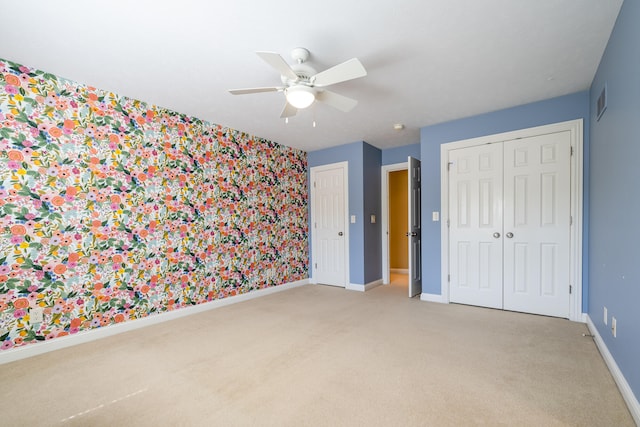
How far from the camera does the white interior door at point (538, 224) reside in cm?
323

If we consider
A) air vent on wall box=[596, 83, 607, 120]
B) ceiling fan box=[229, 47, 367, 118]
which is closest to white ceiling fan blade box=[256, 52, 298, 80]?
ceiling fan box=[229, 47, 367, 118]

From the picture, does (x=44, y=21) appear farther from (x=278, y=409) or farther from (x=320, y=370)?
(x=320, y=370)

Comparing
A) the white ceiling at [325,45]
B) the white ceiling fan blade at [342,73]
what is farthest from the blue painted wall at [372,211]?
the white ceiling fan blade at [342,73]

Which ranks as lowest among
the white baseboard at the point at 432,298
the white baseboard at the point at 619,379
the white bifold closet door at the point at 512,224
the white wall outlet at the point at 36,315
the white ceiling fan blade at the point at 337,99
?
the white baseboard at the point at 432,298

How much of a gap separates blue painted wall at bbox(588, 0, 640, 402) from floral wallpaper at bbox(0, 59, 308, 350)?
3907mm

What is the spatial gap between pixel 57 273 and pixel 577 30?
4.62 metres

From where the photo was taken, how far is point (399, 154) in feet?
17.1

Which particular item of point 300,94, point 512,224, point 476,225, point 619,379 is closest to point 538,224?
point 512,224

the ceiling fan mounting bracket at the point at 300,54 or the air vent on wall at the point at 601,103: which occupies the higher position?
the ceiling fan mounting bracket at the point at 300,54

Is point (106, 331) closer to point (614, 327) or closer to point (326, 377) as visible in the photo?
point (326, 377)

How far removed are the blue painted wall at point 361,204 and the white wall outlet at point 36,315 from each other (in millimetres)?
3811

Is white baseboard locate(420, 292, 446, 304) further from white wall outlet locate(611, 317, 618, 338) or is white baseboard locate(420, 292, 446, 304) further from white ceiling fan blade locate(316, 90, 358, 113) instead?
white ceiling fan blade locate(316, 90, 358, 113)

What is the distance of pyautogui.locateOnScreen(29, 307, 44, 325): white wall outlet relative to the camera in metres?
2.49

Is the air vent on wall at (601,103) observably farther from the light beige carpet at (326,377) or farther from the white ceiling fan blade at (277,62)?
the white ceiling fan blade at (277,62)
